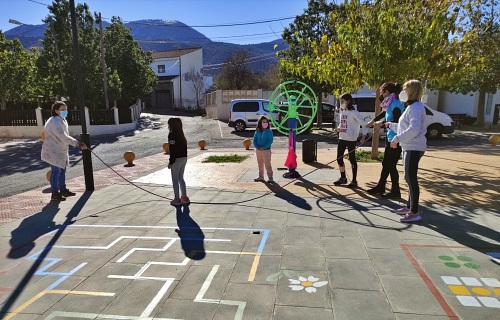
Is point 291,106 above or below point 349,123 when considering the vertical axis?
above

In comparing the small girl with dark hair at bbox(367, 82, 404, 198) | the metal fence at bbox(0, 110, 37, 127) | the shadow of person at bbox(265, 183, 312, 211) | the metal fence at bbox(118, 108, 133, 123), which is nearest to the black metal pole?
the shadow of person at bbox(265, 183, 312, 211)

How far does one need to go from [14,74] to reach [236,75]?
1078 inches

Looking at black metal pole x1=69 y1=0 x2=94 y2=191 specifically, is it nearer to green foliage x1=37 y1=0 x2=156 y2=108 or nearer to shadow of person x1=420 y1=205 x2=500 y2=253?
shadow of person x1=420 y1=205 x2=500 y2=253

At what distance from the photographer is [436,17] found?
7.25 metres

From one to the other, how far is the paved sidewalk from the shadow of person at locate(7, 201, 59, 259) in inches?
0.9

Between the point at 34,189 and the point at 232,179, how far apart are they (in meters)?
4.51

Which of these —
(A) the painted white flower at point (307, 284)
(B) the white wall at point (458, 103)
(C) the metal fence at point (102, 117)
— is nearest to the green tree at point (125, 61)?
(C) the metal fence at point (102, 117)

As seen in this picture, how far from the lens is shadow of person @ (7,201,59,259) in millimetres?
4359

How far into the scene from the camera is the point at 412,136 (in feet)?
15.1

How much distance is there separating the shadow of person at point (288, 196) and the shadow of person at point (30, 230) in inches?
148

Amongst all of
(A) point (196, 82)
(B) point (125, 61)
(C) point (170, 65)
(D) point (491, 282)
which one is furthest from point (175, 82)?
A: (D) point (491, 282)

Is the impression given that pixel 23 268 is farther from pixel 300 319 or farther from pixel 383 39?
pixel 383 39

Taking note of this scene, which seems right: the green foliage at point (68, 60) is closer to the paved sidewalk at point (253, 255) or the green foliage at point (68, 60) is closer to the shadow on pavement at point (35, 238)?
the paved sidewalk at point (253, 255)

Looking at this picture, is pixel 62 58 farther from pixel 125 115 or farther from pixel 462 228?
pixel 462 228
